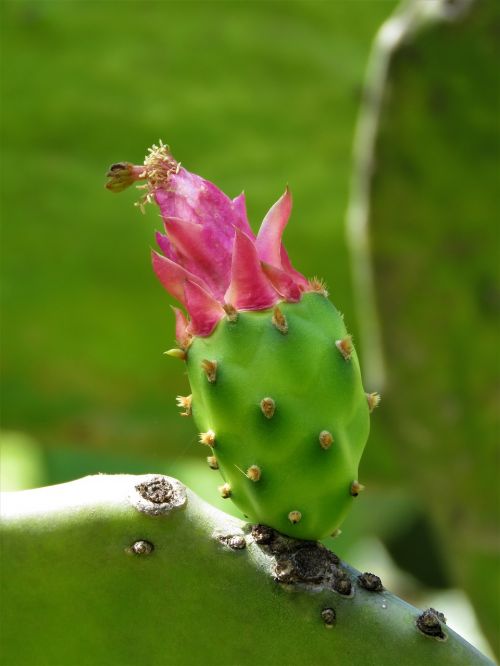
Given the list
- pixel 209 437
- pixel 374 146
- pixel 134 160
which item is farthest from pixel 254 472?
pixel 134 160

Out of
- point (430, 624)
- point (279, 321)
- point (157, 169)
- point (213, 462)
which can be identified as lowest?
point (430, 624)

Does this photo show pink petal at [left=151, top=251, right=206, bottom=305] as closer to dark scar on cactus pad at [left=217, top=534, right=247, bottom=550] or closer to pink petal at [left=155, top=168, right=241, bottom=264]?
pink petal at [left=155, top=168, right=241, bottom=264]

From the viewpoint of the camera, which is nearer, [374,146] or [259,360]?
[259,360]

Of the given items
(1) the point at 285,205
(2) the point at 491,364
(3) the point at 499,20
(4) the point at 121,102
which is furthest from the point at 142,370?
(1) the point at 285,205

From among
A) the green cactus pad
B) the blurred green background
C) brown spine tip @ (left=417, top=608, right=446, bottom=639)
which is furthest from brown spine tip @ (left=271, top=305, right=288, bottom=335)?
the blurred green background

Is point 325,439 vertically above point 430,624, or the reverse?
point 325,439

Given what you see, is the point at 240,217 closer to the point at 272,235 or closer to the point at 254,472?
the point at 272,235

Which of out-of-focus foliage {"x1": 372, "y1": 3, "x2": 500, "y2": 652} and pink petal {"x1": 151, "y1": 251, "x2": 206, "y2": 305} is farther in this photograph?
out-of-focus foliage {"x1": 372, "y1": 3, "x2": 500, "y2": 652}

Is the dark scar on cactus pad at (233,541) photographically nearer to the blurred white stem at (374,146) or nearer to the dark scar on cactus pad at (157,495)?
the dark scar on cactus pad at (157,495)
